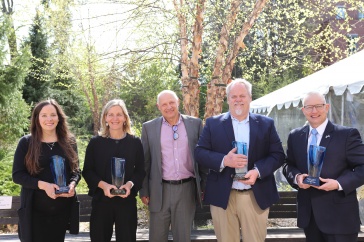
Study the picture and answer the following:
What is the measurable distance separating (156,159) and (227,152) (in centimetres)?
71

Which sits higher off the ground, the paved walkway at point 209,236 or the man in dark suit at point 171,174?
the man in dark suit at point 171,174

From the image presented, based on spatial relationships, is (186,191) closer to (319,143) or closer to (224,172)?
(224,172)

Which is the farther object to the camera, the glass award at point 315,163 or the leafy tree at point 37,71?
the leafy tree at point 37,71

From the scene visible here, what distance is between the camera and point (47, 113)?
390 cm

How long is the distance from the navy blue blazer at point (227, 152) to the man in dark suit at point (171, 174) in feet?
0.95

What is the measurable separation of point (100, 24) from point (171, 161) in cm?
439

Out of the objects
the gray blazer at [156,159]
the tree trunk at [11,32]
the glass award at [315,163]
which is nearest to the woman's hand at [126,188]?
the gray blazer at [156,159]

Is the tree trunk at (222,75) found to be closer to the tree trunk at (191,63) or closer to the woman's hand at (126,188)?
the tree trunk at (191,63)

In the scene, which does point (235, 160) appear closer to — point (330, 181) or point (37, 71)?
point (330, 181)

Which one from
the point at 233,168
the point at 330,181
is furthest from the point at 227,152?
the point at 330,181

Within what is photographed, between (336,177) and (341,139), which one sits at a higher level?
(341,139)


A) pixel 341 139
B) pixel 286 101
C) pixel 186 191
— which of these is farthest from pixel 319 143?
pixel 286 101

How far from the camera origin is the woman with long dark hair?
3713mm

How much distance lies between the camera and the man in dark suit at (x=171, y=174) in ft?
13.8
